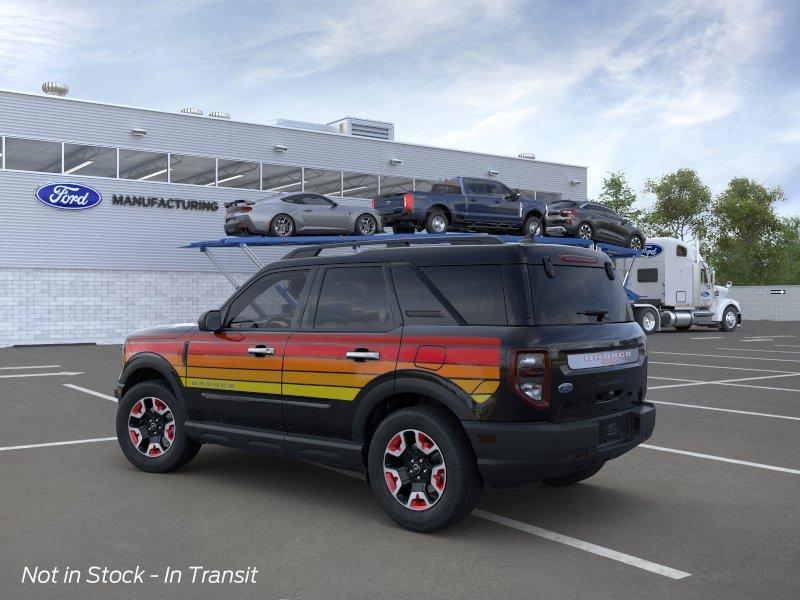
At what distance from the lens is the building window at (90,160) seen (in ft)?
90.8

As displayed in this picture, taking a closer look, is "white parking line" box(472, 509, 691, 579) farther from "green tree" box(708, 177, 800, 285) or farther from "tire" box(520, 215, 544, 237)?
"green tree" box(708, 177, 800, 285)

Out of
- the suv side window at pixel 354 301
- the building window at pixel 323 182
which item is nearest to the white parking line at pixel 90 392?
the suv side window at pixel 354 301

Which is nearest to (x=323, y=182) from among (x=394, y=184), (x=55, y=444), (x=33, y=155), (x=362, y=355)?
(x=394, y=184)

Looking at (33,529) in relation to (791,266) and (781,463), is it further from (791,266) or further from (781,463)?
(791,266)

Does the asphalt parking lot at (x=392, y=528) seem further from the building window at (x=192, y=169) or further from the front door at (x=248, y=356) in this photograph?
the building window at (x=192, y=169)

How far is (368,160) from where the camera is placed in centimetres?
3444

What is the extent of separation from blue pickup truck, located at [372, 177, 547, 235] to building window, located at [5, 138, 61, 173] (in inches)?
425

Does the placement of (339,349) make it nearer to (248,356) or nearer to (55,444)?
(248,356)

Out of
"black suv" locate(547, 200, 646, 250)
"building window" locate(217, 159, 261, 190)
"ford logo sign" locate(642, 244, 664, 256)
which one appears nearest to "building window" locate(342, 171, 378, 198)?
"building window" locate(217, 159, 261, 190)

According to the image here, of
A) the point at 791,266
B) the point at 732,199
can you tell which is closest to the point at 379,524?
the point at 732,199

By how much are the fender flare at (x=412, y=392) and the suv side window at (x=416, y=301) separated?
38cm

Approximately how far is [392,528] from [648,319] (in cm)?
2796

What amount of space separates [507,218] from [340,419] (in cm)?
1984

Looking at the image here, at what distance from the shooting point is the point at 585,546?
506cm
